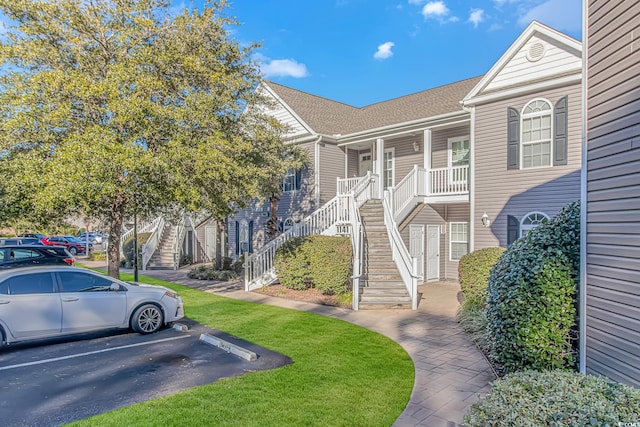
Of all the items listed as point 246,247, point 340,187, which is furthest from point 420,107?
point 246,247

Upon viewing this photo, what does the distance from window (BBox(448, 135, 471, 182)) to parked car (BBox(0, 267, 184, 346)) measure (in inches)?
415

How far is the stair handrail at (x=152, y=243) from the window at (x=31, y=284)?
12334mm

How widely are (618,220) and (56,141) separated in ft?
31.9

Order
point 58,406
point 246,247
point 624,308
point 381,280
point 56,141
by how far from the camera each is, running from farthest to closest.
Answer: point 246,247
point 381,280
point 56,141
point 58,406
point 624,308

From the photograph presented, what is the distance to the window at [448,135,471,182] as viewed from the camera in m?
13.6

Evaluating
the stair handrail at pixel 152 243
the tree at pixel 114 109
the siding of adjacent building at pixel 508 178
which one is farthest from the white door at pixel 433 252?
the stair handrail at pixel 152 243

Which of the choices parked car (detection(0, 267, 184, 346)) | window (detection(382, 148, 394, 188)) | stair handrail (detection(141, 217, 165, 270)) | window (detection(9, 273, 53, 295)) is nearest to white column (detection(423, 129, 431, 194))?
window (detection(382, 148, 394, 188))

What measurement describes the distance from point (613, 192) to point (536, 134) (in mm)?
7924

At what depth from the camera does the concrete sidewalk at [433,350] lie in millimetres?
4422

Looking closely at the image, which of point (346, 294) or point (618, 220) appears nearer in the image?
point (618, 220)

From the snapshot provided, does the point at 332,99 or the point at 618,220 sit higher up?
the point at 332,99

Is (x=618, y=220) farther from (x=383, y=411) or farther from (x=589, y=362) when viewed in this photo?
(x=383, y=411)

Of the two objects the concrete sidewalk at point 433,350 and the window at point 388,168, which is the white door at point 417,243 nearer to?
the concrete sidewalk at point 433,350

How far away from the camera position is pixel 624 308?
3.64 metres
